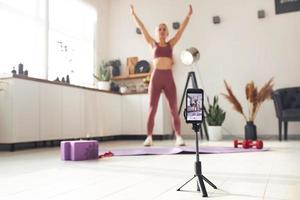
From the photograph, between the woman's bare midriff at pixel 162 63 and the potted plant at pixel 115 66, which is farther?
the potted plant at pixel 115 66

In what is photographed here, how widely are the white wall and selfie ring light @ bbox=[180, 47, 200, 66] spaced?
0.44 metres

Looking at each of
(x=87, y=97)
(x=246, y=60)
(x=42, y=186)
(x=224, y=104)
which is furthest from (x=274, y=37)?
(x=42, y=186)

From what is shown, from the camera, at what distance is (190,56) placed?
5.37m

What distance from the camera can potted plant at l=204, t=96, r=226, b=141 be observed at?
16.6ft

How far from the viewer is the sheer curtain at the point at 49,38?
4.43 metres

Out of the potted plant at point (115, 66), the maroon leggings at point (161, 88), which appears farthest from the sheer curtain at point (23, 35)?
the maroon leggings at point (161, 88)

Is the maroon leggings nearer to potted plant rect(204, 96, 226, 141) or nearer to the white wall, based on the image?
potted plant rect(204, 96, 226, 141)

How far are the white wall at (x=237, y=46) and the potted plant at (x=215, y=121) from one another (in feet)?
1.64

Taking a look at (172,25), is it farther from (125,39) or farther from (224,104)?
(224,104)

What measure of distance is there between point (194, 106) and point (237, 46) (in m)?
4.54

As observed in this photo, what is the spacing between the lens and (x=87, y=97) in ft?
16.0

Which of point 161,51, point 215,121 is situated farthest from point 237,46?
point 161,51

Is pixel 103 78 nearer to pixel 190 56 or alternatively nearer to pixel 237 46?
pixel 190 56

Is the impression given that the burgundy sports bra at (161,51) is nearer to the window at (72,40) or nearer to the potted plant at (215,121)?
the potted plant at (215,121)
